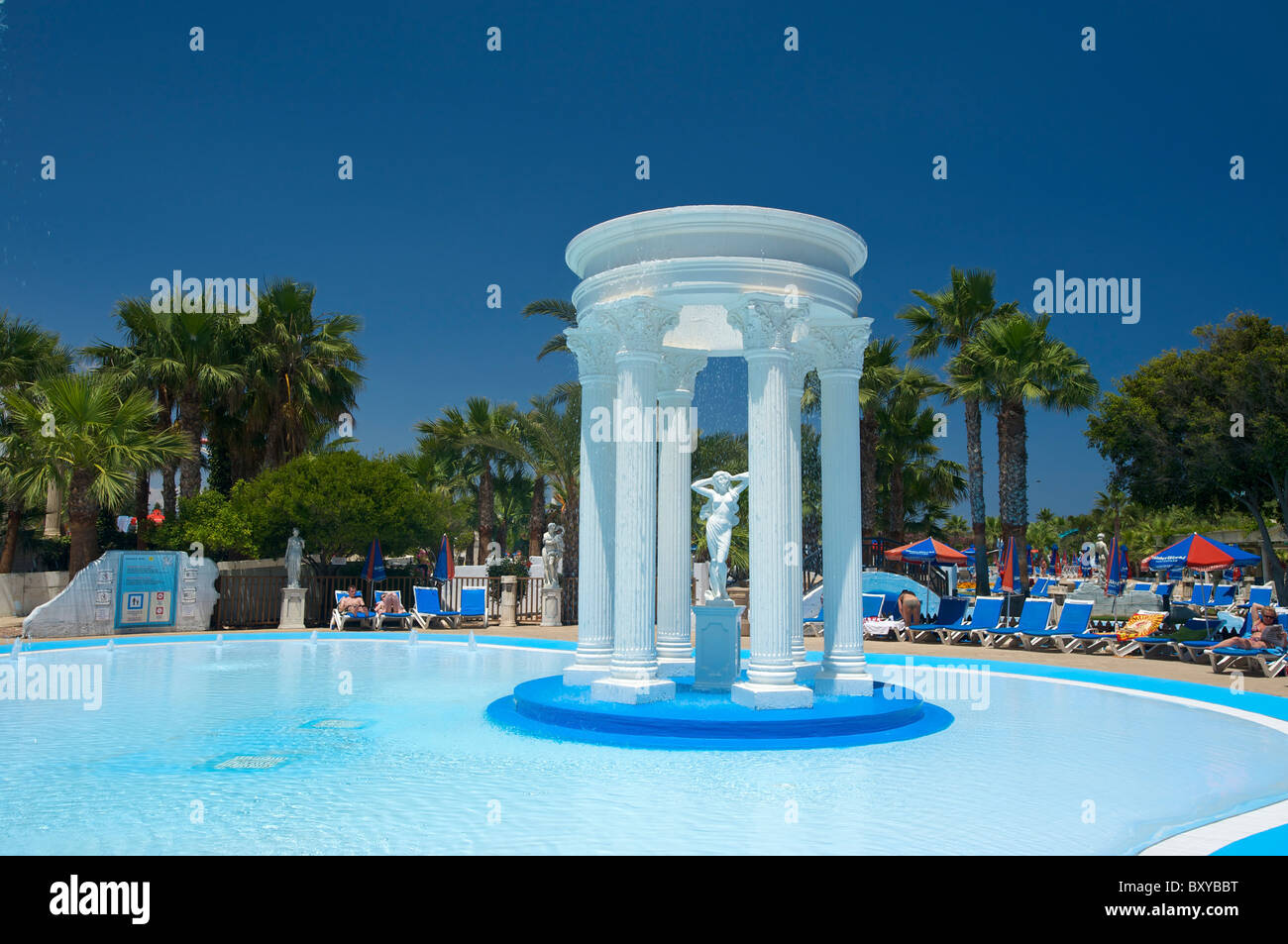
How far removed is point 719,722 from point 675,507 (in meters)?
5.19

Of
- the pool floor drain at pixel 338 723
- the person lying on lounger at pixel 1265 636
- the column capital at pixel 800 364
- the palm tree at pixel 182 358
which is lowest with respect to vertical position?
the pool floor drain at pixel 338 723

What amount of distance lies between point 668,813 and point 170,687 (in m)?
11.6

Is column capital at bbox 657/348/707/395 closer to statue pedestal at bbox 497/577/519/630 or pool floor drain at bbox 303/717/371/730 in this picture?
pool floor drain at bbox 303/717/371/730

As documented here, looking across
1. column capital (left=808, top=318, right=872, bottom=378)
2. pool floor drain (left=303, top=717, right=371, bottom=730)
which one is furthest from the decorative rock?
column capital (left=808, top=318, right=872, bottom=378)

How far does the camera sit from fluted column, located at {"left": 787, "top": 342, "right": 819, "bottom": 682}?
12047 mm

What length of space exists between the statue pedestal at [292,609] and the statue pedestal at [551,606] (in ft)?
24.7

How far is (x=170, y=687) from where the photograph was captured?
1555 centimetres

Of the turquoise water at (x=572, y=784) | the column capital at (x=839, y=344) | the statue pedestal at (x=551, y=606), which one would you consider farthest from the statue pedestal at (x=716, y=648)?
the statue pedestal at (x=551, y=606)

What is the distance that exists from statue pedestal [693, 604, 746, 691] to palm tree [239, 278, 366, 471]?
24.1m

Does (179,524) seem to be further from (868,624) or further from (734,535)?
(868,624)

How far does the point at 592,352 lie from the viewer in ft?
45.6

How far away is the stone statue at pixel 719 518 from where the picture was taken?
13953 mm

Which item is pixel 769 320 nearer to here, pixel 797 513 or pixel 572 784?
pixel 797 513

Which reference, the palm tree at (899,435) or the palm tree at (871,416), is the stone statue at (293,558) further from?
the palm tree at (899,435)
